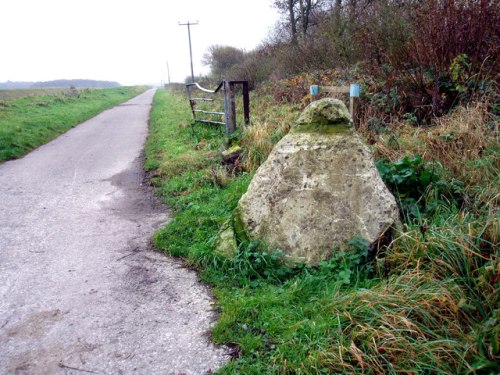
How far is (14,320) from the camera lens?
3266mm

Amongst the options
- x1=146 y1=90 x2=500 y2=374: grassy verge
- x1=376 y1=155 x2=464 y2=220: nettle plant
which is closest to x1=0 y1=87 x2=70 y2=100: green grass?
x1=146 y1=90 x2=500 y2=374: grassy verge

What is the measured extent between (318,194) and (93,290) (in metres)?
2.39

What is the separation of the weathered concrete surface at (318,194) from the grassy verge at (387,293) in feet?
0.59

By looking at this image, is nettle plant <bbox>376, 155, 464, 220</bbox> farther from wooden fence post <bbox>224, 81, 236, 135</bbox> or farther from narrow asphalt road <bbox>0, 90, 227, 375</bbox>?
wooden fence post <bbox>224, 81, 236, 135</bbox>

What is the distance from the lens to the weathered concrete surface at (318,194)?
11.8 feet

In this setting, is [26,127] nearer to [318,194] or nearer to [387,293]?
[318,194]

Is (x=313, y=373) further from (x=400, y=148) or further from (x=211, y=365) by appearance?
(x=400, y=148)

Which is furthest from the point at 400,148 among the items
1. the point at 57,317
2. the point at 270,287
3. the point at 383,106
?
the point at 57,317

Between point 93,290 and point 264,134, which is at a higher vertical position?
point 264,134

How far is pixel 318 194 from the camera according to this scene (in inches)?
147

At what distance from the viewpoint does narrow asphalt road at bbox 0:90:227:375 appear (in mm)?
2814

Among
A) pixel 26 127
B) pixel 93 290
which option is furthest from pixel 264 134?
pixel 26 127

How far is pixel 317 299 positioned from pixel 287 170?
4.47 feet

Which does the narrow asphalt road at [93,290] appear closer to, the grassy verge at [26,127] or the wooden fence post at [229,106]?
the wooden fence post at [229,106]
